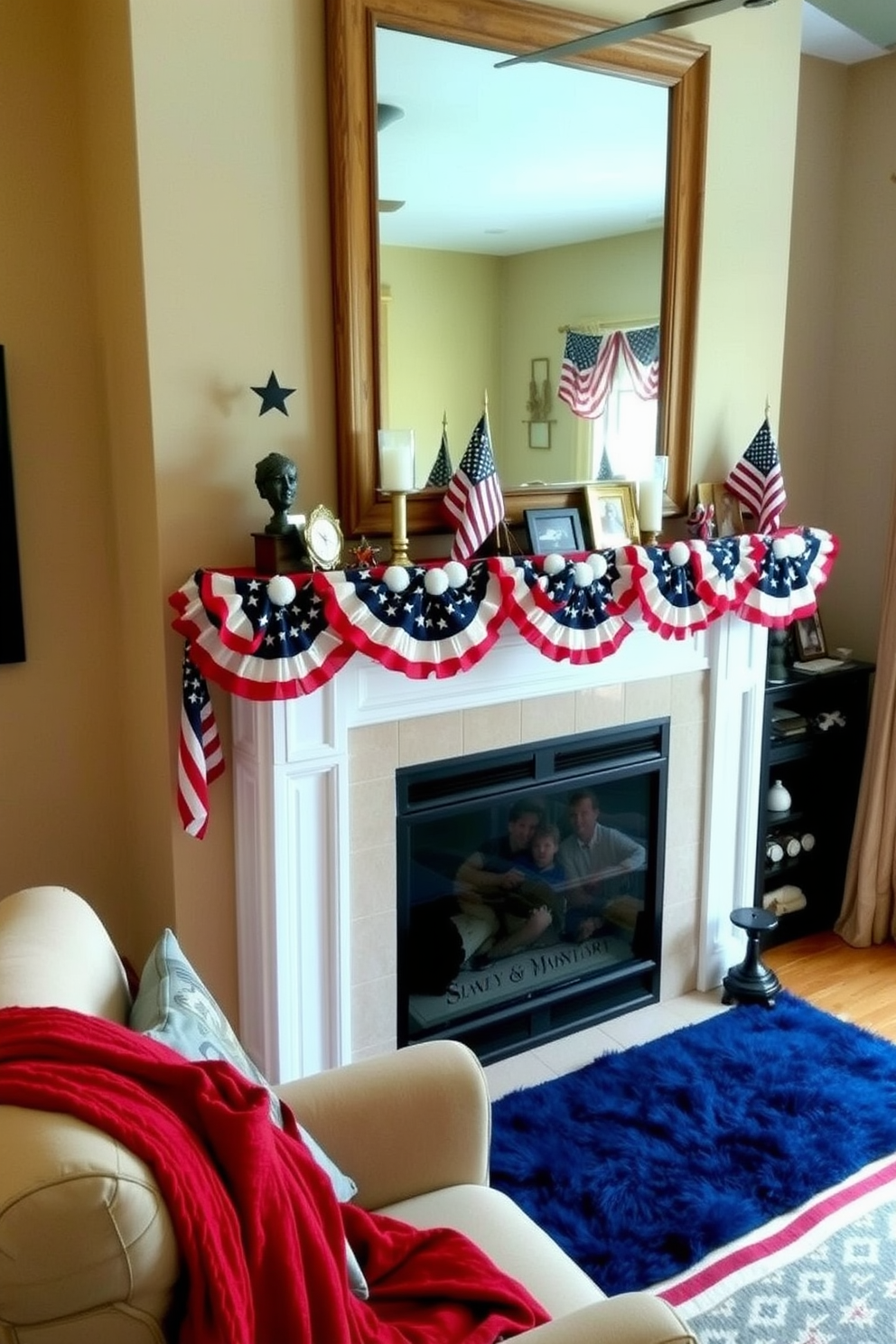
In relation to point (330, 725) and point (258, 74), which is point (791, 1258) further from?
point (258, 74)

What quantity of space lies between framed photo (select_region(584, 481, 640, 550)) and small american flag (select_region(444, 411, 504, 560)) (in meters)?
0.37

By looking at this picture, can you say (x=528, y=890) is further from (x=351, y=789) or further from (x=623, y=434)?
(x=623, y=434)

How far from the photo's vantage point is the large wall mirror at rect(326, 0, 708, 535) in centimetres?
240

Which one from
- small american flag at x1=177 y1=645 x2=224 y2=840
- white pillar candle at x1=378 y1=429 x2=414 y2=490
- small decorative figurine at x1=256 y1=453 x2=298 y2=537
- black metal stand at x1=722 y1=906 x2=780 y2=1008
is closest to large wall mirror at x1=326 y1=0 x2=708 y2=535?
white pillar candle at x1=378 y1=429 x2=414 y2=490

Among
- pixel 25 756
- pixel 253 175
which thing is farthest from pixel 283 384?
pixel 25 756

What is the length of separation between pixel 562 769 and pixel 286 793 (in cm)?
81

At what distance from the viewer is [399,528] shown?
2418mm

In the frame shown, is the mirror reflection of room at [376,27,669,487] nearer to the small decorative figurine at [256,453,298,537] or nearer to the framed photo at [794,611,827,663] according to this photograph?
the small decorative figurine at [256,453,298,537]

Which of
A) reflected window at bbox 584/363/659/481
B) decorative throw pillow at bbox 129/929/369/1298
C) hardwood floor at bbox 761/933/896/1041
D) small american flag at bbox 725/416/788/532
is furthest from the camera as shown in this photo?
hardwood floor at bbox 761/933/896/1041

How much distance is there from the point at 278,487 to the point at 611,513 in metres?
1.00

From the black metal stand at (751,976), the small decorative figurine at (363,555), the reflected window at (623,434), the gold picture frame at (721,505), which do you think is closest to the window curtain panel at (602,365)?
the reflected window at (623,434)

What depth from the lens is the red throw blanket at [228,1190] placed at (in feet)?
3.54

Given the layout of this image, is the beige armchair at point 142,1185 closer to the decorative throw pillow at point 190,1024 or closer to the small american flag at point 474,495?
the decorative throw pillow at point 190,1024

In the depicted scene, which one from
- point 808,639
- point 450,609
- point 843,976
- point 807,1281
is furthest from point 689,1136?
point 808,639
